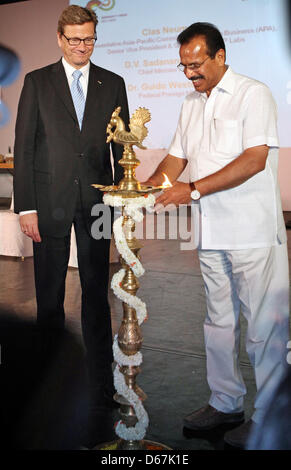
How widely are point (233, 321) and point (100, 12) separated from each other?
6.50 metres

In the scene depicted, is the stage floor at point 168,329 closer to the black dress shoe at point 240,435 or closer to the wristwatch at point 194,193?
the black dress shoe at point 240,435

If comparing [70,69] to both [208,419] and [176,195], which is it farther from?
[208,419]

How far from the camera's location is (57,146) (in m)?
2.29

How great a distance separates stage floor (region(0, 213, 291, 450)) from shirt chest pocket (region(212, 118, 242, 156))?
112 centimetres

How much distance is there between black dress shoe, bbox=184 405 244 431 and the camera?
7.32ft

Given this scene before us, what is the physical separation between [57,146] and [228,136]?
0.73m

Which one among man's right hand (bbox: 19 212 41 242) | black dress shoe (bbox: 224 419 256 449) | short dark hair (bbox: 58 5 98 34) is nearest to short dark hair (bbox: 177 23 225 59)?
short dark hair (bbox: 58 5 98 34)

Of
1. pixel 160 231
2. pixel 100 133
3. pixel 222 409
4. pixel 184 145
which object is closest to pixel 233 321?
pixel 222 409

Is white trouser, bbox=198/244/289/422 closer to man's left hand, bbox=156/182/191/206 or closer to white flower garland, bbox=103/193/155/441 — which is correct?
man's left hand, bbox=156/182/191/206

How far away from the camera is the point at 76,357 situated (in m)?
1.59

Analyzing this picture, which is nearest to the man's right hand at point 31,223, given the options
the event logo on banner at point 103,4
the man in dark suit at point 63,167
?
the man in dark suit at point 63,167

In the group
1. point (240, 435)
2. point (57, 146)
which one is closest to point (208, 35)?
point (57, 146)

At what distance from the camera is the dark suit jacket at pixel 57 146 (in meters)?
2.27

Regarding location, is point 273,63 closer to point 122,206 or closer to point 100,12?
point 100,12
